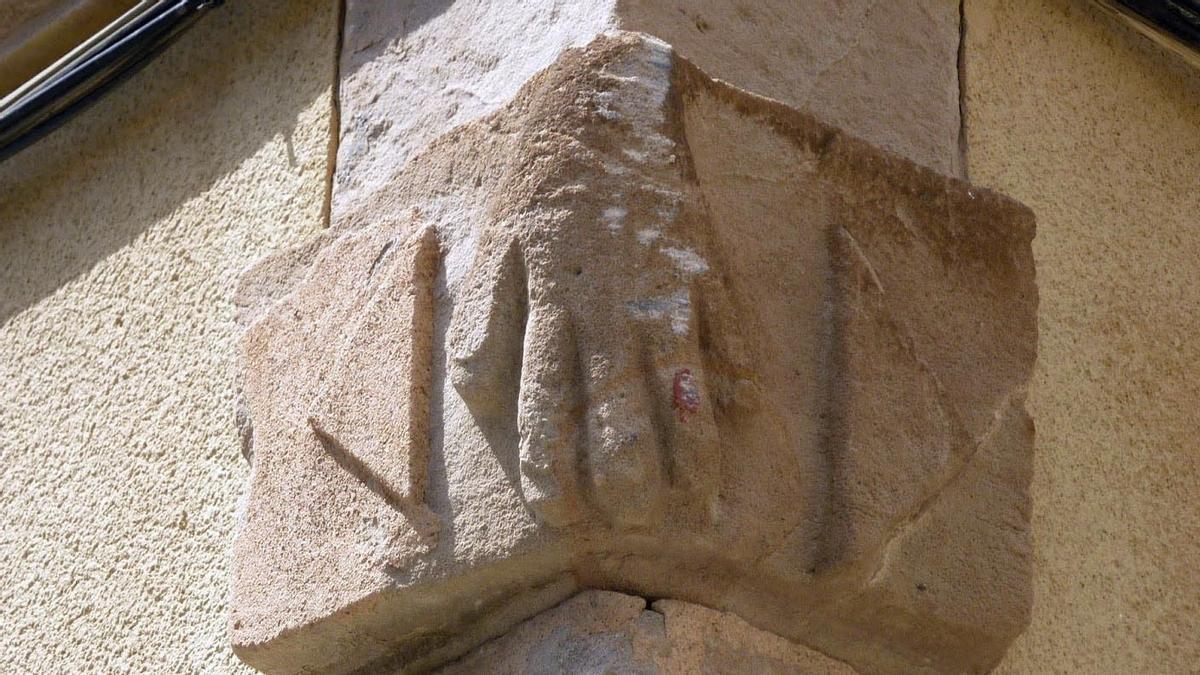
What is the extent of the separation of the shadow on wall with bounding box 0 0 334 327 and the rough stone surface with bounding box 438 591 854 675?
2.37 ft

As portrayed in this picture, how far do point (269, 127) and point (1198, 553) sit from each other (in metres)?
1.14

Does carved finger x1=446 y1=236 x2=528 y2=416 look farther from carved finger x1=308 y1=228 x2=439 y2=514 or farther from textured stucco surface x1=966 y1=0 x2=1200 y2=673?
textured stucco surface x1=966 y1=0 x2=1200 y2=673

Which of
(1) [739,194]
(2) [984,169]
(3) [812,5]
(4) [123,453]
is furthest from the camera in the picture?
(4) [123,453]

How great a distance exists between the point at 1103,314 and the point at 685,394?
2.51ft

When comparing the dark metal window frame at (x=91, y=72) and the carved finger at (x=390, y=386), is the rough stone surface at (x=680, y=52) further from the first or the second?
the dark metal window frame at (x=91, y=72)

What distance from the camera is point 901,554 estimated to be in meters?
1.39

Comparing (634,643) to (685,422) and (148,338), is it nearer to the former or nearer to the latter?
(685,422)

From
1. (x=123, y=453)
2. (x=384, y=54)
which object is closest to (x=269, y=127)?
(x=384, y=54)

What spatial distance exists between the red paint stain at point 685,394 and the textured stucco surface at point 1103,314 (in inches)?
20.0

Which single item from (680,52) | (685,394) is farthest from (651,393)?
(680,52)

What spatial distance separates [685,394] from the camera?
4.07 feet

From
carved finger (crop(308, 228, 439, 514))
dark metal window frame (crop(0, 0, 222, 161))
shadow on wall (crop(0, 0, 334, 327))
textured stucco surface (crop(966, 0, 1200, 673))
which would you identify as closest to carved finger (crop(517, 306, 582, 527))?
carved finger (crop(308, 228, 439, 514))

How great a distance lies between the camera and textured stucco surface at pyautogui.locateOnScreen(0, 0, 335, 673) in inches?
70.6

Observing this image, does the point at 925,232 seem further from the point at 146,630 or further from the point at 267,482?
the point at 146,630
